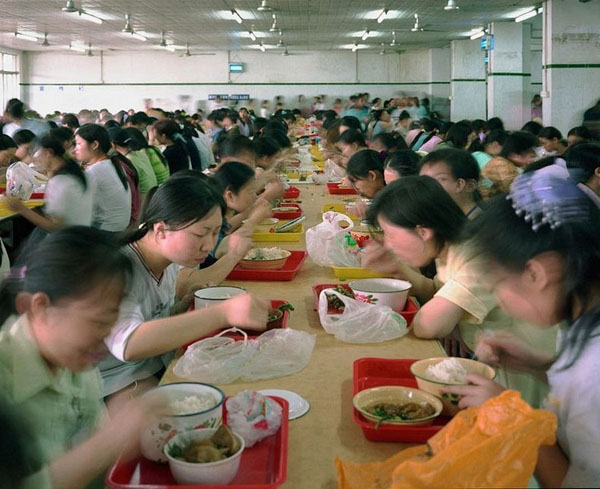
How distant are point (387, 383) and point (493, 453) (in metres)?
0.89

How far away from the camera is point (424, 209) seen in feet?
7.98

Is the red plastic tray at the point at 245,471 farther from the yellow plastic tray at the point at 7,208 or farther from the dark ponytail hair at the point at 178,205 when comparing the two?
the yellow plastic tray at the point at 7,208

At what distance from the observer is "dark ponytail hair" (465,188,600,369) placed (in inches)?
51.9

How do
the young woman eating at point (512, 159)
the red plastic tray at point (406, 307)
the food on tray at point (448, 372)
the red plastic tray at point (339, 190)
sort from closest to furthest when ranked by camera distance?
the food on tray at point (448, 372)
the red plastic tray at point (406, 307)
the young woman eating at point (512, 159)
the red plastic tray at point (339, 190)

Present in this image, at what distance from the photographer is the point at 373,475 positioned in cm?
141

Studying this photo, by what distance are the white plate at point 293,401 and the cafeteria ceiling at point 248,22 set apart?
382 inches

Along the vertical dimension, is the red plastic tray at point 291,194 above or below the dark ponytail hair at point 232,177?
below

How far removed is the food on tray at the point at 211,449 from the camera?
1431mm

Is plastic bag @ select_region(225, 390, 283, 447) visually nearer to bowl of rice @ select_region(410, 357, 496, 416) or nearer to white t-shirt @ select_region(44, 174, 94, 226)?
bowl of rice @ select_region(410, 357, 496, 416)

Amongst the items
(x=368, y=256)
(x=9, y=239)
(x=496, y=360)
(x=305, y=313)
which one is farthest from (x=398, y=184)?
(x=9, y=239)

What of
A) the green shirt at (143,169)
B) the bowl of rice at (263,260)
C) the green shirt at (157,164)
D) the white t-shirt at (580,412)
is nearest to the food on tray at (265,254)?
the bowl of rice at (263,260)

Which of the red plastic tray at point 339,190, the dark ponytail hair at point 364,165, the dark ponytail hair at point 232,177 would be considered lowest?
the red plastic tray at point 339,190

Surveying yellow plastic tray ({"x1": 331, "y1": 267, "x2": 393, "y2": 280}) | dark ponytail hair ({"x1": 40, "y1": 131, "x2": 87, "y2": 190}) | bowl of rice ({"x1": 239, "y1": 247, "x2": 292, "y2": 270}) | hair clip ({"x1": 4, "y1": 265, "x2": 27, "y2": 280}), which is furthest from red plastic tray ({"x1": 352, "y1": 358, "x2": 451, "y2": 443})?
dark ponytail hair ({"x1": 40, "y1": 131, "x2": 87, "y2": 190})

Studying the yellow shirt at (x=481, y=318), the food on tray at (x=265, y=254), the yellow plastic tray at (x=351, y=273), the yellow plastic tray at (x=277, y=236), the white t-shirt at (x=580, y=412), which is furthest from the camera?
the yellow plastic tray at (x=277, y=236)
